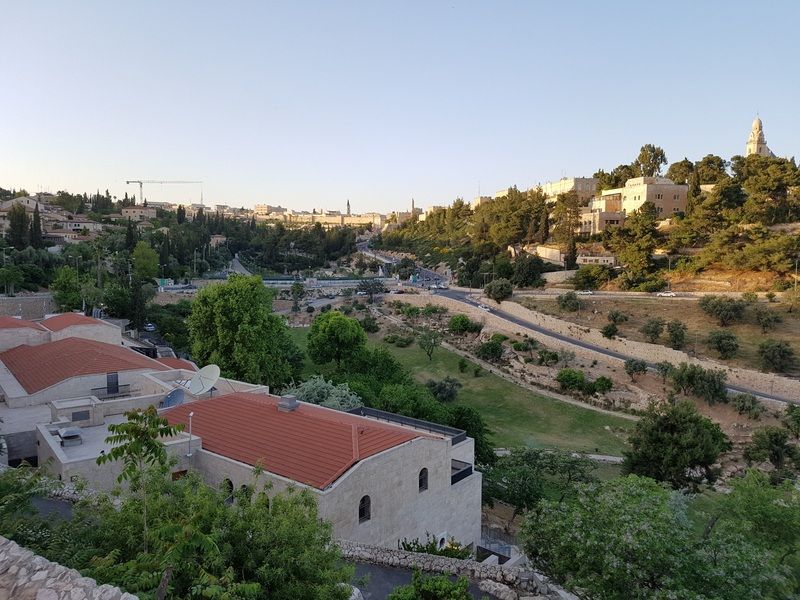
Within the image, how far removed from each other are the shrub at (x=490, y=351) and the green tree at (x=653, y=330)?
466 inches

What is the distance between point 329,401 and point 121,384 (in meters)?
8.69

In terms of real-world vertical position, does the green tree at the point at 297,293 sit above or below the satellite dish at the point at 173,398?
below

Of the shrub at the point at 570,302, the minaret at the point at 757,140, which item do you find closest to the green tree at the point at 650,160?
the minaret at the point at 757,140

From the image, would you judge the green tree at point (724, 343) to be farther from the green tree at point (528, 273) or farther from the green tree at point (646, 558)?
the green tree at point (646, 558)

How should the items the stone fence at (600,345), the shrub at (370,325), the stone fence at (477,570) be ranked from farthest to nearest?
the shrub at (370,325), the stone fence at (600,345), the stone fence at (477,570)

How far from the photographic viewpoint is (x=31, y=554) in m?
5.79

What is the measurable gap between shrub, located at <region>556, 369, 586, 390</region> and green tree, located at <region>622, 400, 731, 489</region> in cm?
1531

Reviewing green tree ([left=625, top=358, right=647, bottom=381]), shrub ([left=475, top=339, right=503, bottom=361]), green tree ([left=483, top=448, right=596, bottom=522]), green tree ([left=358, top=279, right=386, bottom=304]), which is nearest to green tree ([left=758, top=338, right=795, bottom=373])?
green tree ([left=625, top=358, right=647, bottom=381])

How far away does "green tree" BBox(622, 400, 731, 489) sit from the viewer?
23.5m

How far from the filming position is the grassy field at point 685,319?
133 feet

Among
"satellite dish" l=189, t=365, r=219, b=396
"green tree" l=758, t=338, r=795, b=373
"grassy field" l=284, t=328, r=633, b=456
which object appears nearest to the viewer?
"satellite dish" l=189, t=365, r=219, b=396

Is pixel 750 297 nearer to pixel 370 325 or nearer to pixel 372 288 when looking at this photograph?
pixel 370 325

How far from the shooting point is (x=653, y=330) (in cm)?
4269

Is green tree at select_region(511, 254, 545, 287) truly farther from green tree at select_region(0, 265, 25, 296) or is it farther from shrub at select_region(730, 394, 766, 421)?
green tree at select_region(0, 265, 25, 296)
